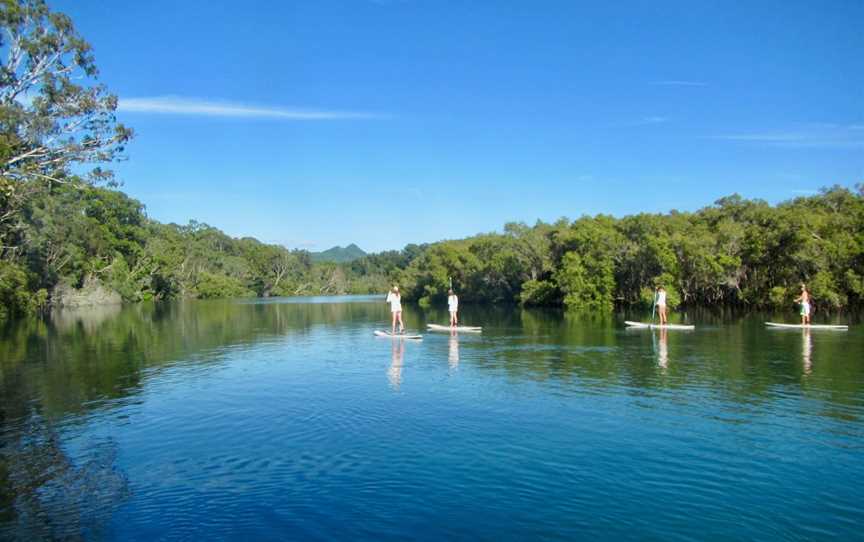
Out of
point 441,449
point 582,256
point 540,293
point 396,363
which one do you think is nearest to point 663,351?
point 396,363

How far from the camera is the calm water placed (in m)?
8.54

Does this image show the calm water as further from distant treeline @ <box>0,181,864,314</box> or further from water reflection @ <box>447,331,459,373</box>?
distant treeline @ <box>0,181,864,314</box>

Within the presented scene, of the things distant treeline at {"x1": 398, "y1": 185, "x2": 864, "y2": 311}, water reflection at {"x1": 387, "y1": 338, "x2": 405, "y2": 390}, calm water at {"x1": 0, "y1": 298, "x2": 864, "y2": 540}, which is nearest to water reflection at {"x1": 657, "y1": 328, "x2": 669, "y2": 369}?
calm water at {"x1": 0, "y1": 298, "x2": 864, "y2": 540}

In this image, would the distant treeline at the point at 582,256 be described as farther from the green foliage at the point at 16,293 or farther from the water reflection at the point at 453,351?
the water reflection at the point at 453,351

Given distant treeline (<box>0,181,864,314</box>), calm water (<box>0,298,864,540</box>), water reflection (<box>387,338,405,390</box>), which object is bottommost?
calm water (<box>0,298,864,540</box>)

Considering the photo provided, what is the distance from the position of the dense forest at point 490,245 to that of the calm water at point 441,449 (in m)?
6.77

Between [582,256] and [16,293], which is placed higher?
[582,256]

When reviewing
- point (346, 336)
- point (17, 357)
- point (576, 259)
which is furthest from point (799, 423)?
point (576, 259)

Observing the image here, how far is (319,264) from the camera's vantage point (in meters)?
182

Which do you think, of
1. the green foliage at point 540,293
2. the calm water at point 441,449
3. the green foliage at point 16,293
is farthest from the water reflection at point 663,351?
the green foliage at point 16,293

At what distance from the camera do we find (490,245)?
8781 centimetres

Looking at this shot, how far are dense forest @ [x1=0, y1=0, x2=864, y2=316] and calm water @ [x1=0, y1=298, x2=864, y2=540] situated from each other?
22.2 feet

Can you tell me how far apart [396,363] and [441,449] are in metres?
11.0

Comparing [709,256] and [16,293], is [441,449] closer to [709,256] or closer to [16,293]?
[709,256]
